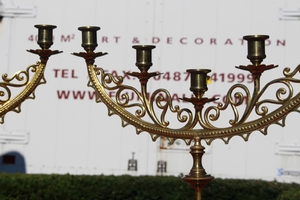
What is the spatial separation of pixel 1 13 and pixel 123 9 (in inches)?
57.1

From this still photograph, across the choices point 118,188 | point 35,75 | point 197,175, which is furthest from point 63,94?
point 197,175

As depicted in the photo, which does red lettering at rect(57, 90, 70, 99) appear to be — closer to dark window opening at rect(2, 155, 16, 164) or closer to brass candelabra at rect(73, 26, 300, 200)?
dark window opening at rect(2, 155, 16, 164)

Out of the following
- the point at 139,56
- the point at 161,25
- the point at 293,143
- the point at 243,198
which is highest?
the point at 161,25

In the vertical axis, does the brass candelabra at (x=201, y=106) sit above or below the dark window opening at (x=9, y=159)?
above

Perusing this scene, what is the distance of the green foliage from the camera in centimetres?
955

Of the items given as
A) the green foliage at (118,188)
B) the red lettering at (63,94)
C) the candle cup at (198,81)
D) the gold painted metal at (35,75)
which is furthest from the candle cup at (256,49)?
the red lettering at (63,94)

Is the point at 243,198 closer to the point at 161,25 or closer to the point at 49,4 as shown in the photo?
the point at 161,25

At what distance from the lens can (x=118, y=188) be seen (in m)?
9.80

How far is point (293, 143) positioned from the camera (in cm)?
971

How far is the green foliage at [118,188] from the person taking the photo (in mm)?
9555

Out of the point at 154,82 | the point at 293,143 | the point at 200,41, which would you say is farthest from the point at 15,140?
the point at 293,143

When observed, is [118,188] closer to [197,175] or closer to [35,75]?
[35,75]

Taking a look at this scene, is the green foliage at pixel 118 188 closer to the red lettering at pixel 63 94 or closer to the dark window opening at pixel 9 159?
the dark window opening at pixel 9 159

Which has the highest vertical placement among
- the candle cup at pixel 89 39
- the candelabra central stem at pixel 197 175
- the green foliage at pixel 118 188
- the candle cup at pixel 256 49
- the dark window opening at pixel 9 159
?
the candle cup at pixel 89 39
